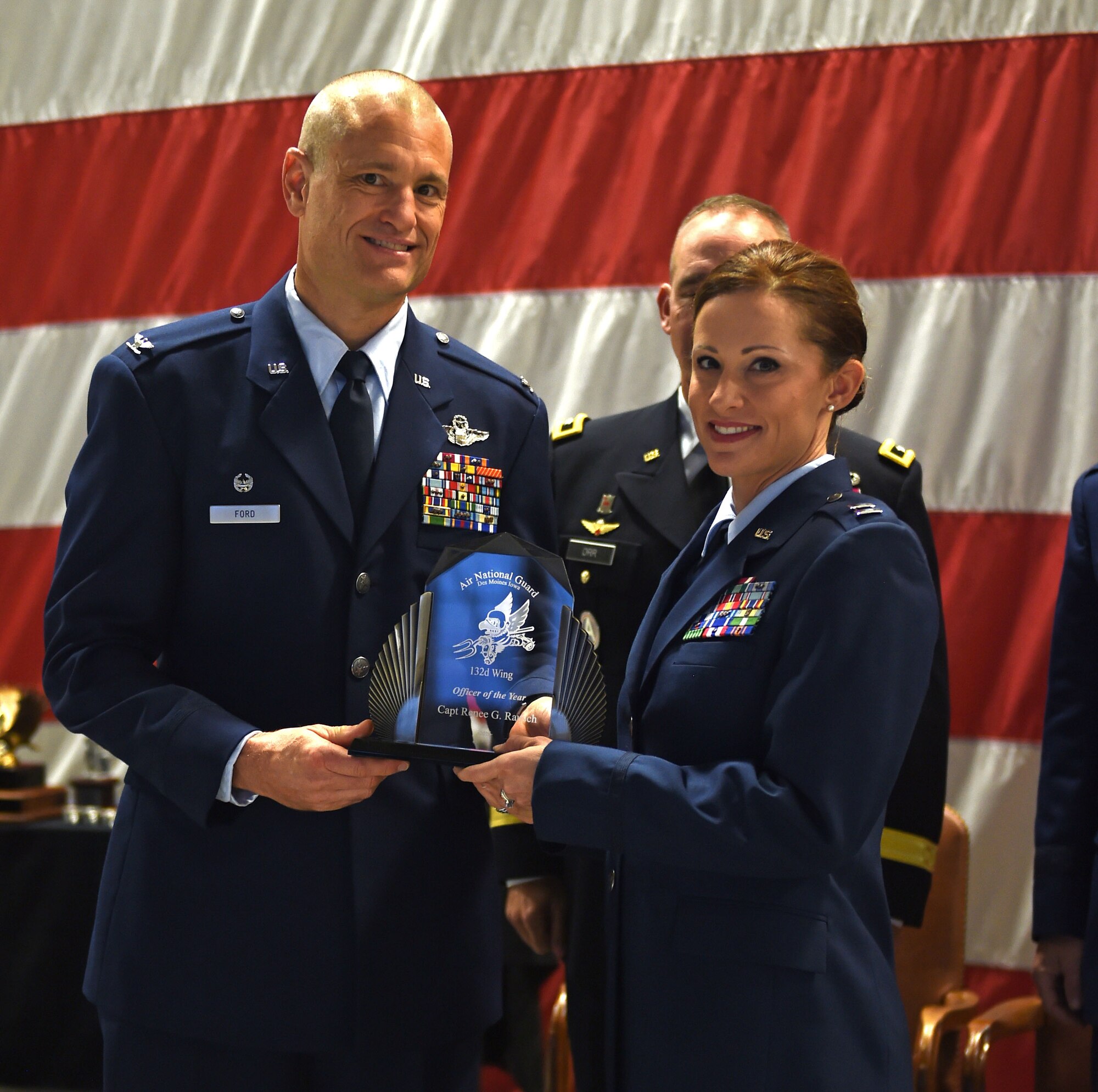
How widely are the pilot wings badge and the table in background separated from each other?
1695 millimetres

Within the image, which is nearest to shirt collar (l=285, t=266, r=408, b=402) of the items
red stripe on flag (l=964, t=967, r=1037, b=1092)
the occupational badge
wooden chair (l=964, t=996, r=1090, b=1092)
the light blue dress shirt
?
the light blue dress shirt

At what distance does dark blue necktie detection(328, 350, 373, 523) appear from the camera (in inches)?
62.9

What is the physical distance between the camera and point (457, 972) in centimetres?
159

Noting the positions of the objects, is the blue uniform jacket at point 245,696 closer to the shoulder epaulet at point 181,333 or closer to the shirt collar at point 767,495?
the shoulder epaulet at point 181,333

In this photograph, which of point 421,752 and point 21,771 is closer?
point 421,752

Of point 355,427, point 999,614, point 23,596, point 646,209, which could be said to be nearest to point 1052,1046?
point 999,614

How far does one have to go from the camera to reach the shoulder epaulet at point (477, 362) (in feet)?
5.85

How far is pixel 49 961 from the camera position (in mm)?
2754

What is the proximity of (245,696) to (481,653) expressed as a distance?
0.34 metres

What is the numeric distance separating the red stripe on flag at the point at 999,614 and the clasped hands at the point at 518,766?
151cm

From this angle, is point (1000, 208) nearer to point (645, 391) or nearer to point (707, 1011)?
point (645, 391)

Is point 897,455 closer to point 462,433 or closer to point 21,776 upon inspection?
point 462,433

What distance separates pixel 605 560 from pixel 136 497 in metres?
0.81

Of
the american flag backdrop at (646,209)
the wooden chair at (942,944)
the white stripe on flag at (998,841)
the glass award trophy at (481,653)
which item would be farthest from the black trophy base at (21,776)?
the white stripe on flag at (998,841)
